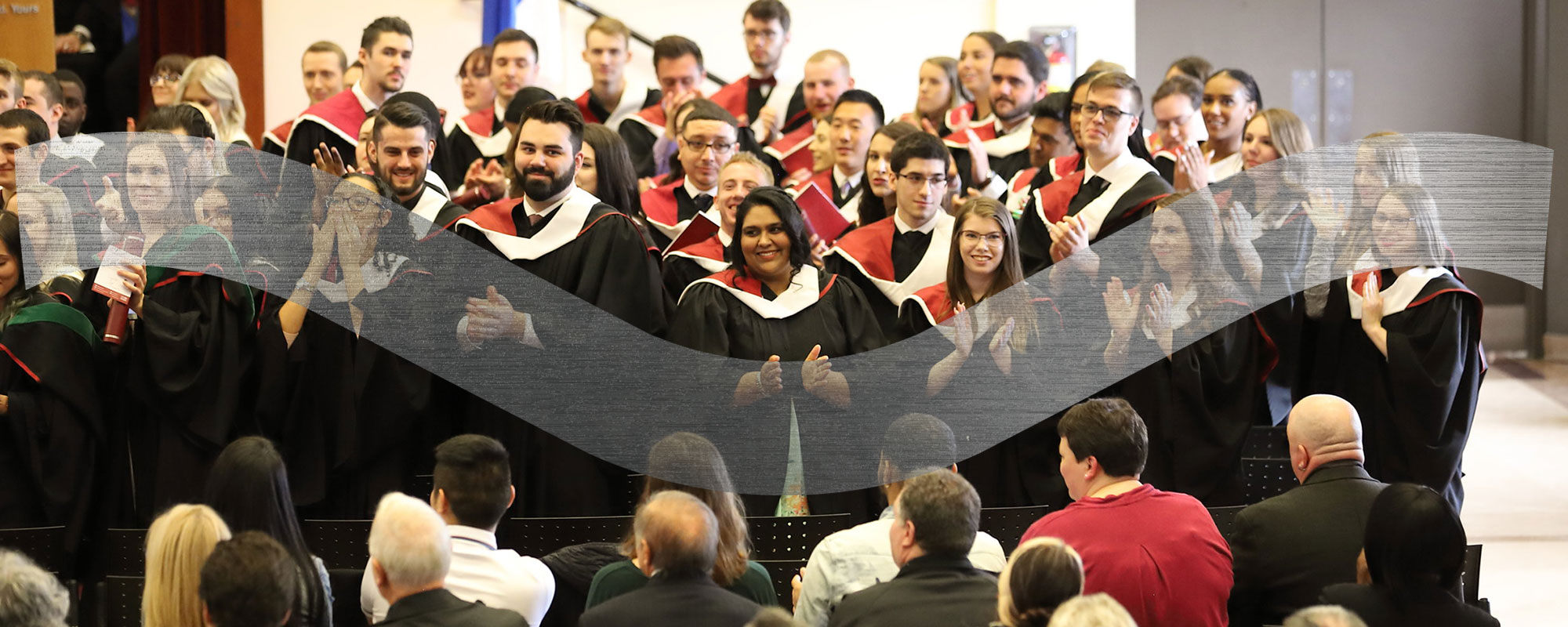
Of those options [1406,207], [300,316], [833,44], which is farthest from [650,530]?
[833,44]

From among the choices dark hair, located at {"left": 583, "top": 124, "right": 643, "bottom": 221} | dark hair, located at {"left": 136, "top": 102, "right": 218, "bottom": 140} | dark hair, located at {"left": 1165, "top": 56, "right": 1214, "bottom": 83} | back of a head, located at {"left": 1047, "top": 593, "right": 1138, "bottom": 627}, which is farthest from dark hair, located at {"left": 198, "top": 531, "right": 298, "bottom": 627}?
dark hair, located at {"left": 1165, "top": 56, "right": 1214, "bottom": 83}

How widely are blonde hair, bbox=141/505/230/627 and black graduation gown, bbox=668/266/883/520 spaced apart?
188 centimetres

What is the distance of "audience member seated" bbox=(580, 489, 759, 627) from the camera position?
2.89 metres

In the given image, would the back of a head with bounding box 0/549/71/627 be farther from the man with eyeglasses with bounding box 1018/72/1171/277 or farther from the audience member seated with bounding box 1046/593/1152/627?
the man with eyeglasses with bounding box 1018/72/1171/277

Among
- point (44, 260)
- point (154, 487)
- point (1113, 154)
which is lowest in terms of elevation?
point (154, 487)

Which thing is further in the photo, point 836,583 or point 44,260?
point 44,260

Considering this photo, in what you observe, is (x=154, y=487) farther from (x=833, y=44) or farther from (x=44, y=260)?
(x=833, y=44)

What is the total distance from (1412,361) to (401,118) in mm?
3273

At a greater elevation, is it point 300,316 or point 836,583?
point 300,316

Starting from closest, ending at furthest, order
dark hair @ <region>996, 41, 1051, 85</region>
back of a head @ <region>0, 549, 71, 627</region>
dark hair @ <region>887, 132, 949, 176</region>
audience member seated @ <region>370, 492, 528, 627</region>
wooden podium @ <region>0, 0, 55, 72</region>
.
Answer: back of a head @ <region>0, 549, 71, 627</region> < audience member seated @ <region>370, 492, 528, 627</region> < dark hair @ <region>887, 132, 949, 176</region> < dark hair @ <region>996, 41, 1051, 85</region> < wooden podium @ <region>0, 0, 55, 72</region>

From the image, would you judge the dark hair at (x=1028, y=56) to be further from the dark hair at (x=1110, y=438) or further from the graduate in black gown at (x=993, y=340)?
the dark hair at (x=1110, y=438)

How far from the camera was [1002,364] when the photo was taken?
4.56 meters

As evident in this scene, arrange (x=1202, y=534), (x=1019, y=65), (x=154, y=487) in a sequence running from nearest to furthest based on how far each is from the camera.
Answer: (x=1202, y=534) → (x=154, y=487) → (x=1019, y=65)

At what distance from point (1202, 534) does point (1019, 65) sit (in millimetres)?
3735
